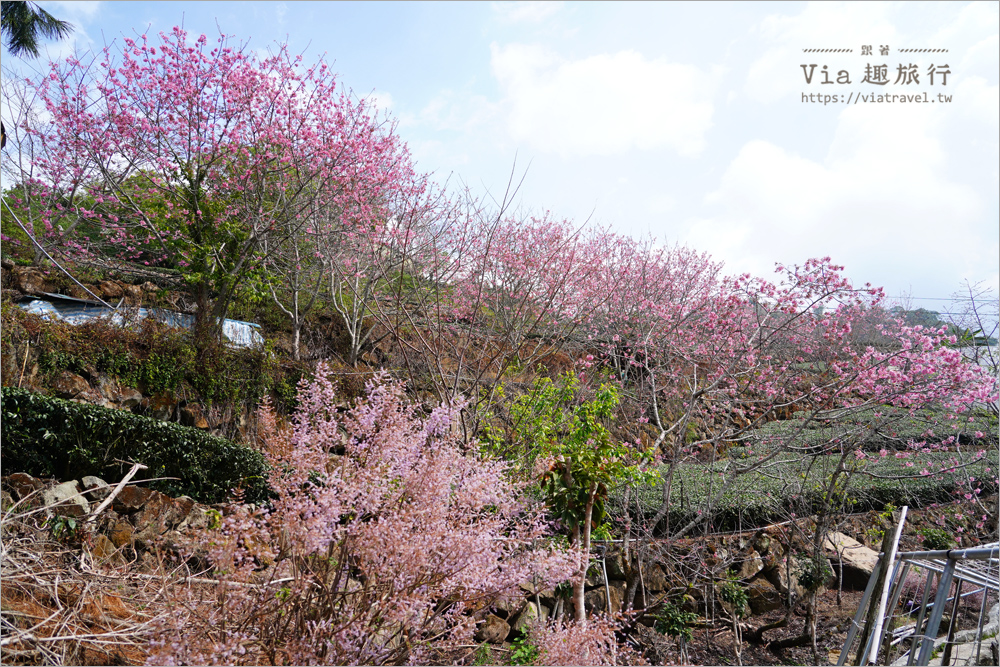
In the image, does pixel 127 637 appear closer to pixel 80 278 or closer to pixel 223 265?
pixel 223 265

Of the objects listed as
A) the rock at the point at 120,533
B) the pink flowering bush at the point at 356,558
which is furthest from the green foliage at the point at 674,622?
the rock at the point at 120,533

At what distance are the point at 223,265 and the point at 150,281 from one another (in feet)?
5.59

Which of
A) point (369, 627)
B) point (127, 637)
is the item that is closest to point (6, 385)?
point (127, 637)

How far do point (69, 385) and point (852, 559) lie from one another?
698cm

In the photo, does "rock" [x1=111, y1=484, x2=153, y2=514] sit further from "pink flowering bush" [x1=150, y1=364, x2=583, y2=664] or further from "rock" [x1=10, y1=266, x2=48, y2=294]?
"rock" [x1=10, y1=266, x2=48, y2=294]

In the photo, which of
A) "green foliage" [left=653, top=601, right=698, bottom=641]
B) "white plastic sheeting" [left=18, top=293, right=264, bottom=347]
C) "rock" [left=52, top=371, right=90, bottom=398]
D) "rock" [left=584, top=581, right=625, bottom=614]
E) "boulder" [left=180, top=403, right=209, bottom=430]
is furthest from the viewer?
"white plastic sheeting" [left=18, top=293, right=264, bottom=347]

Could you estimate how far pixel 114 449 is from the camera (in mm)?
4133

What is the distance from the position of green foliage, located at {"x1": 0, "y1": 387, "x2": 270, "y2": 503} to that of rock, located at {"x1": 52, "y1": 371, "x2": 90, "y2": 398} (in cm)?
82

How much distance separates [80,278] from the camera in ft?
21.9

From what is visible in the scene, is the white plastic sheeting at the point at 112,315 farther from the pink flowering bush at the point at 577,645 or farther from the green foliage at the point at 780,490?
the pink flowering bush at the point at 577,645

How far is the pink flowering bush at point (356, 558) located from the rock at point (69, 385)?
3.78m

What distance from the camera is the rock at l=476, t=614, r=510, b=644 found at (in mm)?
3963

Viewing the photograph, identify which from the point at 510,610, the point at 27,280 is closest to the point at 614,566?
the point at 510,610

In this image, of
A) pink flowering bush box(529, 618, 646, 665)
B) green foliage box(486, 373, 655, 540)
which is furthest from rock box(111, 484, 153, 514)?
pink flowering bush box(529, 618, 646, 665)
